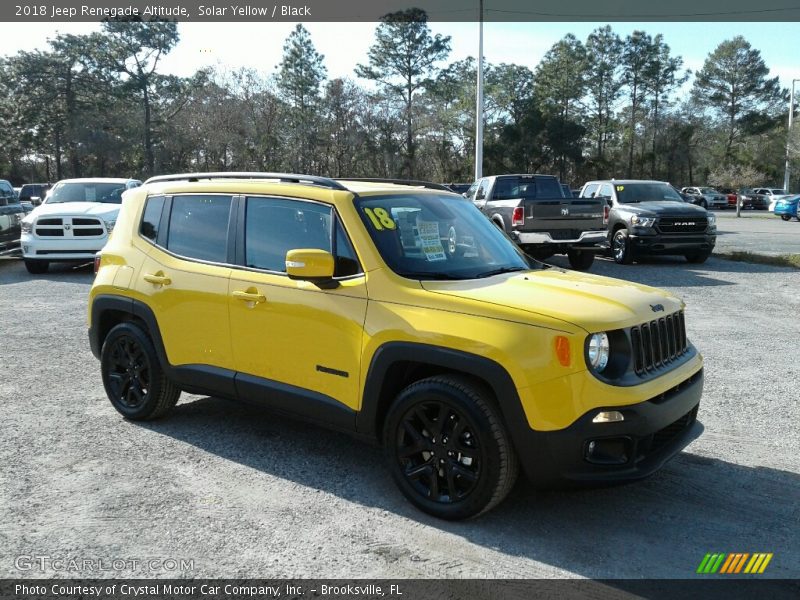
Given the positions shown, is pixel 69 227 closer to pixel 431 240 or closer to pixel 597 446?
pixel 431 240

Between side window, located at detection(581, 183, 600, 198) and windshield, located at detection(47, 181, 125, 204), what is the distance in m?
11.0

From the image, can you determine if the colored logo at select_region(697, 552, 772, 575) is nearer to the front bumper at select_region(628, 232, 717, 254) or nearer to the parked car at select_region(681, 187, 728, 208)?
the front bumper at select_region(628, 232, 717, 254)

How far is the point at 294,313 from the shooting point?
4285mm

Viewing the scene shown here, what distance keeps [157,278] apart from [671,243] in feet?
42.3

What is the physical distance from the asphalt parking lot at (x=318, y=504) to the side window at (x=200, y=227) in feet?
4.47

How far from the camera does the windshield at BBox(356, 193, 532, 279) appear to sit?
4.16 meters

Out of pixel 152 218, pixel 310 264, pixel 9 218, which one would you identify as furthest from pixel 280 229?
pixel 9 218

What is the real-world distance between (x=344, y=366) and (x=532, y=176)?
43.3 ft

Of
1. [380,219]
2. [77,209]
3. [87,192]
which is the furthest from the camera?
[87,192]

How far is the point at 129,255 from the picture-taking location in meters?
5.37

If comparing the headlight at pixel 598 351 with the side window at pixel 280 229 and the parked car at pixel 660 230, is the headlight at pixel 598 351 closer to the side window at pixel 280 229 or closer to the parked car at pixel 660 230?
the side window at pixel 280 229

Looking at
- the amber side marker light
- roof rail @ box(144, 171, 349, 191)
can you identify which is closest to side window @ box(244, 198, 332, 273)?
roof rail @ box(144, 171, 349, 191)

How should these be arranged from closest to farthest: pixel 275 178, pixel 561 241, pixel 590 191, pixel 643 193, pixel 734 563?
pixel 734 563 → pixel 275 178 → pixel 561 241 → pixel 643 193 → pixel 590 191

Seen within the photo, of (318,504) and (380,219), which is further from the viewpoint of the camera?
(380,219)
